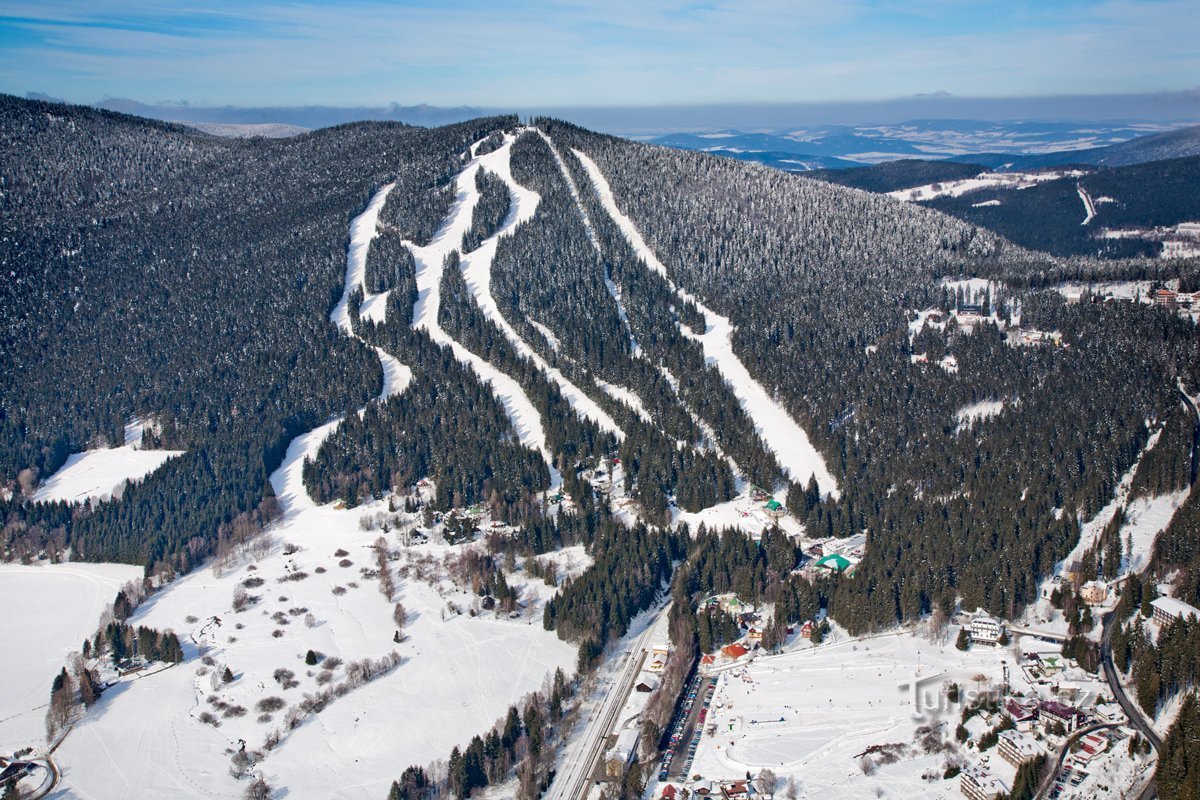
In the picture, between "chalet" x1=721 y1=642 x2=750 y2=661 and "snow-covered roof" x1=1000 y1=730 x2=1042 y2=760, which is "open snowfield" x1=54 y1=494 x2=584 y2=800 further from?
"snow-covered roof" x1=1000 y1=730 x2=1042 y2=760

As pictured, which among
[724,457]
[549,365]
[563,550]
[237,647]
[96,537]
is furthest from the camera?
[549,365]

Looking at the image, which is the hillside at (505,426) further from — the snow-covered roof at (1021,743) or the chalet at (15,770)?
the snow-covered roof at (1021,743)

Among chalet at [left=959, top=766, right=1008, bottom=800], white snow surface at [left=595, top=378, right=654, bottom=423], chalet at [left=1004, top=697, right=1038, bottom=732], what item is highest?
white snow surface at [left=595, top=378, right=654, bottom=423]

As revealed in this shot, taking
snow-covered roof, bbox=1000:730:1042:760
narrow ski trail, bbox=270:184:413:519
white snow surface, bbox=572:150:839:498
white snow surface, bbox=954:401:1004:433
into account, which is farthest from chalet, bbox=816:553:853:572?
narrow ski trail, bbox=270:184:413:519

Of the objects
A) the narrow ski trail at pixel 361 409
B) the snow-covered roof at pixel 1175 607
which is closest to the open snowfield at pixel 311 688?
the narrow ski trail at pixel 361 409

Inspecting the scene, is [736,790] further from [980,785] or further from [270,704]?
[270,704]

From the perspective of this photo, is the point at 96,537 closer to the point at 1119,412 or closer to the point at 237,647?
the point at 237,647

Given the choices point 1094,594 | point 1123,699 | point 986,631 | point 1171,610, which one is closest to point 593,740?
point 986,631

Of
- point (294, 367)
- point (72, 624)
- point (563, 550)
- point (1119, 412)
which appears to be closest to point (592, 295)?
point (294, 367)
